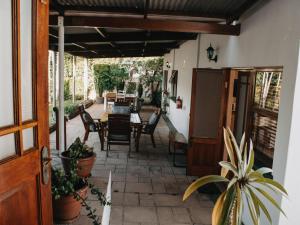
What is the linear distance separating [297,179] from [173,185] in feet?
7.72

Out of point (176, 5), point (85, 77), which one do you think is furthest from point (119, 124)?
point (85, 77)

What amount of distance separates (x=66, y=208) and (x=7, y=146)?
150 cm

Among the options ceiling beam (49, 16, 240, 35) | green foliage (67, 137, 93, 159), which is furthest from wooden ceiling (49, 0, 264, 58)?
green foliage (67, 137, 93, 159)

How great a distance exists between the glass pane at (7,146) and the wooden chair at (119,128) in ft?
14.1

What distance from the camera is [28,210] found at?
5.44 feet

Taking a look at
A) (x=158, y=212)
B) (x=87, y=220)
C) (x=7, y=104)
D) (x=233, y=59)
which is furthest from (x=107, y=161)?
(x=7, y=104)

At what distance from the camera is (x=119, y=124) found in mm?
5914

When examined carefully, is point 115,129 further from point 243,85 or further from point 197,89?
point 243,85

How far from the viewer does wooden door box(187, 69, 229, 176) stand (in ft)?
16.6

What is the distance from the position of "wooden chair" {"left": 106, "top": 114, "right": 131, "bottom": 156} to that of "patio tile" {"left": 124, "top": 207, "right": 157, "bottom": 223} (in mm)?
2314

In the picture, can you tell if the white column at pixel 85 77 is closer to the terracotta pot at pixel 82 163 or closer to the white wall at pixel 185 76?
the white wall at pixel 185 76

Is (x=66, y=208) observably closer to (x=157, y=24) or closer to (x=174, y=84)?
(x=157, y=24)

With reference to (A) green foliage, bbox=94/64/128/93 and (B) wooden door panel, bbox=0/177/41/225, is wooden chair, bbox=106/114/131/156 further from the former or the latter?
(A) green foliage, bbox=94/64/128/93

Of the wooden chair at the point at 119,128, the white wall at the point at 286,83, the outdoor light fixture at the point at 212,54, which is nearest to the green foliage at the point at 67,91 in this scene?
the wooden chair at the point at 119,128
